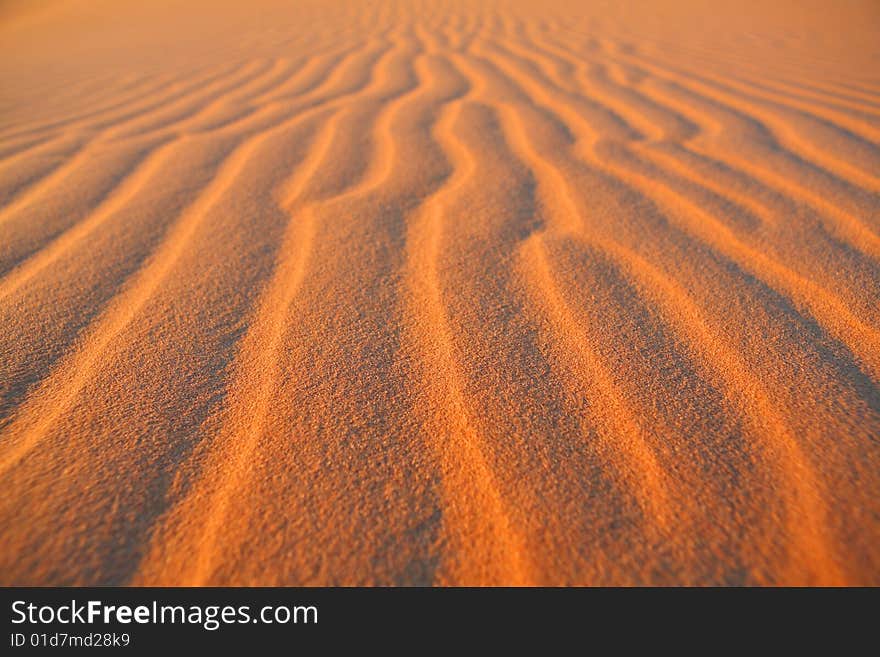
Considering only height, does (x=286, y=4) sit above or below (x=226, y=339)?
above

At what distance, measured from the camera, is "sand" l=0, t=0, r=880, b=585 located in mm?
698

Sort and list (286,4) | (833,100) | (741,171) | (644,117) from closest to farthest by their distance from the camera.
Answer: (741,171) → (644,117) → (833,100) → (286,4)

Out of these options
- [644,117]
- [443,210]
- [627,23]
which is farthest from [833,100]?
[627,23]

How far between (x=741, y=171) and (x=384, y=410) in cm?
165

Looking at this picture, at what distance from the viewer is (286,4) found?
21.1 ft

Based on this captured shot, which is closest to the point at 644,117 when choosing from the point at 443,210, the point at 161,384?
the point at 443,210

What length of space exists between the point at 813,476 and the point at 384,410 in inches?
25.8

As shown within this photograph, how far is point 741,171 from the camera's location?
184cm

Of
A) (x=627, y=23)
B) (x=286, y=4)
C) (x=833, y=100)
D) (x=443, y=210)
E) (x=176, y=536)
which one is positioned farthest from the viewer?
(x=286, y=4)

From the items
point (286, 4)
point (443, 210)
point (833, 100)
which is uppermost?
point (286, 4)

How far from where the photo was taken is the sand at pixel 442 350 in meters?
0.70

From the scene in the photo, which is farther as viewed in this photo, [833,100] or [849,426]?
[833,100]

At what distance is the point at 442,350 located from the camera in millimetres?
1017

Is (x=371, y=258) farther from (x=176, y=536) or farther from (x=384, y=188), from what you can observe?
(x=176, y=536)
